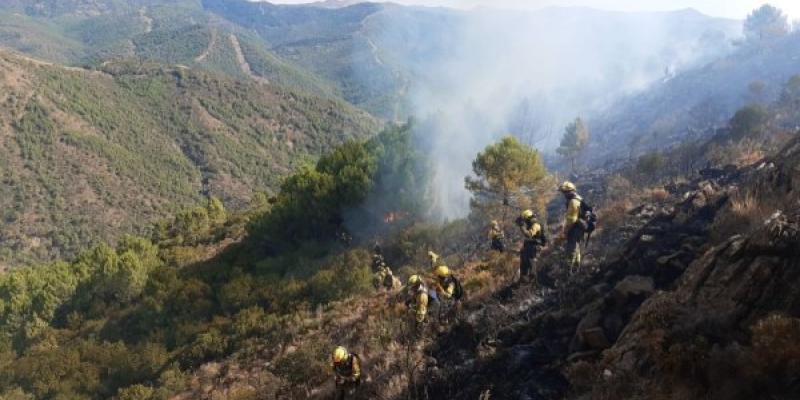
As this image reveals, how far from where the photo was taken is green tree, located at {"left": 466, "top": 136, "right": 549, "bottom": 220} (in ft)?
84.0

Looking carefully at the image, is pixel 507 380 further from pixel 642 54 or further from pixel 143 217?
pixel 642 54

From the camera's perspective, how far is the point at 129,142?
12262cm

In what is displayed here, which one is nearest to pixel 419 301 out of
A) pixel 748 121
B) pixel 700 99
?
pixel 748 121

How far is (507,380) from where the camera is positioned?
7957 mm

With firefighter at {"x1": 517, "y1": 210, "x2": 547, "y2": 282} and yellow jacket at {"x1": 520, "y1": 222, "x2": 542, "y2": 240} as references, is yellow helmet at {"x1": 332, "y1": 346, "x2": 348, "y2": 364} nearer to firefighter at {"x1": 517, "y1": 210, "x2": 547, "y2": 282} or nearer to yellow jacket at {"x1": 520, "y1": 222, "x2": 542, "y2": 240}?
firefighter at {"x1": 517, "y1": 210, "x2": 547, "y2": 282}

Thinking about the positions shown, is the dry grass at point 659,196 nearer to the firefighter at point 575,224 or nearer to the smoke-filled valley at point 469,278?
the smoke-filled valley at point 469,278

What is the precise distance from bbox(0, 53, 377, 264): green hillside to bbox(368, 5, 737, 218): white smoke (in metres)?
35.8

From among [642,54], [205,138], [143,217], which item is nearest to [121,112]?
[205,138]

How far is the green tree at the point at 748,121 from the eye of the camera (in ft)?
110

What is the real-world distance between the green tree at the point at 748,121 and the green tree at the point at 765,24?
6020 cm

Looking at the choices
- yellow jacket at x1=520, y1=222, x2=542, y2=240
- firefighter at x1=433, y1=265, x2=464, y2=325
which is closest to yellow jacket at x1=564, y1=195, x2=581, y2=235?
yellow jacket at x1=520, y1=222, x2=542, y2=240

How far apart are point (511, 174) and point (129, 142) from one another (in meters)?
118

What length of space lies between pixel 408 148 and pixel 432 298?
2159cm

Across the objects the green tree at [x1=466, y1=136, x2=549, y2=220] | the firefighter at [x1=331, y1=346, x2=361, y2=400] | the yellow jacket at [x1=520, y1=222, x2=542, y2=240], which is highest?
the yellow jacket at [x1=520, y1=222, x2=542, y2=240]
